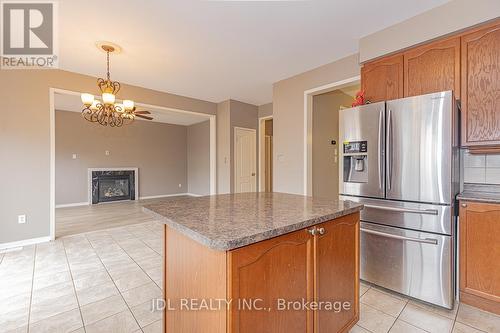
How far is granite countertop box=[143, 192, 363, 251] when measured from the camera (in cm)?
90

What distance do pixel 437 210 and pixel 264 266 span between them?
1666 mm

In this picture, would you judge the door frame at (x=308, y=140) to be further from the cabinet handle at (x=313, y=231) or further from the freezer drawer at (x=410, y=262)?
the cabinet handle at (x=313, y=231)

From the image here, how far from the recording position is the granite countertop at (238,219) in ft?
2.95

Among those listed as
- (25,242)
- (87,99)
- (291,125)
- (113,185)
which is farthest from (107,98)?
(113,185)

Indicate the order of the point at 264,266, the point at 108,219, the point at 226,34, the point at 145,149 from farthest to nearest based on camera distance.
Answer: the point at 145,149 → the point at 108,219 → the point at 226,34 → the point at 264,266

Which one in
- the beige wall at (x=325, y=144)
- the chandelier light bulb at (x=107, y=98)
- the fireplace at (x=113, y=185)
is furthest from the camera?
the fireplace at (x=113, y=185)

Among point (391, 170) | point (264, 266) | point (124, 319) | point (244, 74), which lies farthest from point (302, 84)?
point (124, 319)

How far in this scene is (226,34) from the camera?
8.51ft

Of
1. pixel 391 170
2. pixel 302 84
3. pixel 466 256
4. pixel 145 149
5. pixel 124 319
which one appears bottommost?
pixel 124 319

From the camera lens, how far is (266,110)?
18.9ft

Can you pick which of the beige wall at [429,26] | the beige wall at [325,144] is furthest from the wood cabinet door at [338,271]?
the beige wall at [325,144]

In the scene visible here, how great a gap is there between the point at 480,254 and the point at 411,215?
514 mm

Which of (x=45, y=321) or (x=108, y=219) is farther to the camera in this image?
(x=108, y=219)

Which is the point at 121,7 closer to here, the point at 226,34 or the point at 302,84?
the point at 226,34
